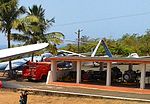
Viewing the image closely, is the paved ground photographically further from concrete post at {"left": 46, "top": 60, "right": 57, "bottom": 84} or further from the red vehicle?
the red vehicle

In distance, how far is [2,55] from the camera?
3169 centimetres

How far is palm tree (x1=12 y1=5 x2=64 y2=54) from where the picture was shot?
114 feet

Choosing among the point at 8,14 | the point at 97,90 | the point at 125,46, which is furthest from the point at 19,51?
the point at 125,46

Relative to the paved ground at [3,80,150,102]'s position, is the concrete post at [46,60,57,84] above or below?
above

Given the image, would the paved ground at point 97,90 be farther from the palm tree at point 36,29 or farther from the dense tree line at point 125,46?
the dense tree line at point 125,46

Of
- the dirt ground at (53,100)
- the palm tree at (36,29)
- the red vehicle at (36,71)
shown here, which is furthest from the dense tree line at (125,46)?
the dirt ground at (53,100)

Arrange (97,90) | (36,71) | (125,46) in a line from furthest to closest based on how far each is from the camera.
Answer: (125,46) < (36,71) < (97,90)

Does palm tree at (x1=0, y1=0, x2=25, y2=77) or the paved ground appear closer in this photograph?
the paved ground

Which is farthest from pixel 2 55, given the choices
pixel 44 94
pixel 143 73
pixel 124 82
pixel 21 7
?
pixel 143 73

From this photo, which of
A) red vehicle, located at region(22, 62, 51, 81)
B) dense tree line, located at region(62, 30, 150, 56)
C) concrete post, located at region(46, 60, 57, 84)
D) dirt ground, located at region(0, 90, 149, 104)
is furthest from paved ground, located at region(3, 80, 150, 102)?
dense tree line, located at region(62, 30, 150, 56)

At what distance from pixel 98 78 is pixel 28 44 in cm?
974

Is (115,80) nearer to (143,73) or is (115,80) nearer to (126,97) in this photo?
(143,73)

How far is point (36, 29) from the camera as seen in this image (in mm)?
35781

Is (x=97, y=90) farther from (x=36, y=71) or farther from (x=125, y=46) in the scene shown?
(x=125, y=46)
